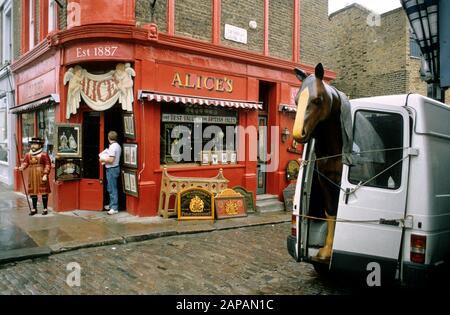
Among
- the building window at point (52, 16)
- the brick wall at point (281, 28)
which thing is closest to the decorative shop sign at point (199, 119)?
the brick wall at point (281, 28)

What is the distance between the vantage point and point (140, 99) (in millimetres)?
8625

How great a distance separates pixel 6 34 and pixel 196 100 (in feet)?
34.0

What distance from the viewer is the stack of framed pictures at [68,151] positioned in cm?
884

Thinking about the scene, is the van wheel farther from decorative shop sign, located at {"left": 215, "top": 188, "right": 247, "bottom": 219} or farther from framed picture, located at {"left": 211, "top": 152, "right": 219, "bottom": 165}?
framed picture, located at {"left": 211, "top": 152, "right": 219, "bottom": 165}

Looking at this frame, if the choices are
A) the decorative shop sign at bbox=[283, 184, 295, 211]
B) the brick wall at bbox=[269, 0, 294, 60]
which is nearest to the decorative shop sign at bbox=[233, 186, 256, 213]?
the decorative shop sign at bbox=[283, 184, 295, 211]

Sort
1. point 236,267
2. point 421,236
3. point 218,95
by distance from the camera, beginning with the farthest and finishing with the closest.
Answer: point 218,95 < point 236,267 < point 421,236

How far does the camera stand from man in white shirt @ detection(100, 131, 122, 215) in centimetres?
894

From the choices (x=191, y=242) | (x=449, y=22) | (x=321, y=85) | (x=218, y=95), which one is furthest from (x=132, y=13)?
(x=449, y=22)

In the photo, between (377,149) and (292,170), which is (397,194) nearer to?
(377,149)

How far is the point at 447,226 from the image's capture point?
4.20 metres

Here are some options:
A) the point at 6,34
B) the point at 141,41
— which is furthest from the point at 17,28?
the point at 141,41

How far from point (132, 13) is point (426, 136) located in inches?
283

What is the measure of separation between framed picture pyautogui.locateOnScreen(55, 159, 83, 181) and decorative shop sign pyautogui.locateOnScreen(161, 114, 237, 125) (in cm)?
250
